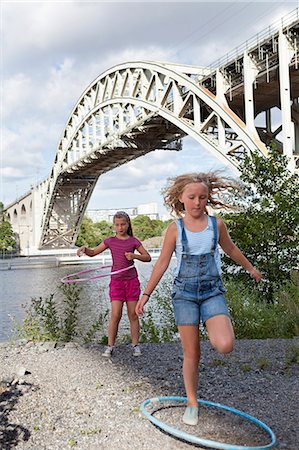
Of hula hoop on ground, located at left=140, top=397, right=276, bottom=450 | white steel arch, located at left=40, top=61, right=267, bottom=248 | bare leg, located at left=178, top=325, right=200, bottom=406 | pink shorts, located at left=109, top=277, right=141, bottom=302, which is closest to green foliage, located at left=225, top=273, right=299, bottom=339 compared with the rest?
pink shorts, located at left=109, top=277, right=141, bottom=302

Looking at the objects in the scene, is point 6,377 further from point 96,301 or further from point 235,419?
point 96,301

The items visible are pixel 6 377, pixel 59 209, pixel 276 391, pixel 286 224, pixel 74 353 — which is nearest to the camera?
pixel 276 391

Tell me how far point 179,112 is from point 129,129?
7420 millimetres

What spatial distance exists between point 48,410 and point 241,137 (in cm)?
1715

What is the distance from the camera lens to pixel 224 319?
3.24 meters

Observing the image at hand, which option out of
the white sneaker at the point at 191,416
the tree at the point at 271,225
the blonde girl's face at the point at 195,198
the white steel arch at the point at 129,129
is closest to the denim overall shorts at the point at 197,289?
the blonde girl's face at the point at 195,198

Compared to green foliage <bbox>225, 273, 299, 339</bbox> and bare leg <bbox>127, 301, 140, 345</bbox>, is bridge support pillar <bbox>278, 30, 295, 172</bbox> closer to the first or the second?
green foliage <bbox>225, 273, 299, 339</bbox>

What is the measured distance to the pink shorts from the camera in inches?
205

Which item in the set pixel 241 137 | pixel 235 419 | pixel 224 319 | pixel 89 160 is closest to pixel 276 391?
pixel 235 419

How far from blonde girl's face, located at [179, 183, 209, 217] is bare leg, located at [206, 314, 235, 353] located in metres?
0.66

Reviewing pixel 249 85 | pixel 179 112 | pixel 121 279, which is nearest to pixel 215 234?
pixel 121 279

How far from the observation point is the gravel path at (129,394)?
3.07 metres

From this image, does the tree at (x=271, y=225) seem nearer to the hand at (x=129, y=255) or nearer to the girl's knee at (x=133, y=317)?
the girl's knee at (x=133, y=317)

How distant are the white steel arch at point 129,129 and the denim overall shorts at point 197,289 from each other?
11.6 m
